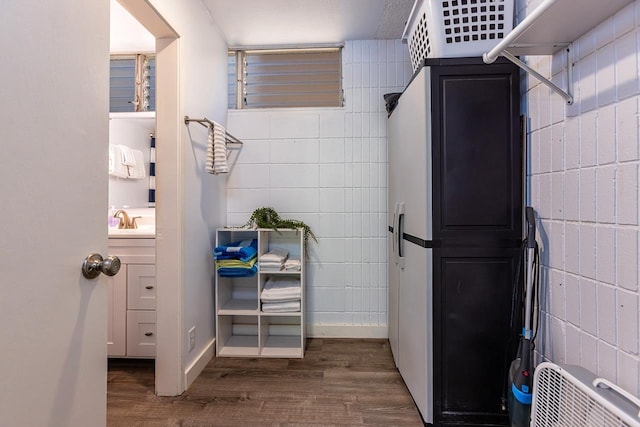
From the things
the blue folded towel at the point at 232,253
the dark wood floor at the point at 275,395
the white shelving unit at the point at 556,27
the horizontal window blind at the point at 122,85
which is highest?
the horizontal window blind at the point at 122,85

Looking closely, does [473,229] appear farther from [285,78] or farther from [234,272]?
[285,78]

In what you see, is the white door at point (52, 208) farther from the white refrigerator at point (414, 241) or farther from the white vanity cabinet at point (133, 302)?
the white refrigerator at point (414, 241)

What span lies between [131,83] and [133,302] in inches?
70.4

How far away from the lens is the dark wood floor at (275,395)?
1.48 meters

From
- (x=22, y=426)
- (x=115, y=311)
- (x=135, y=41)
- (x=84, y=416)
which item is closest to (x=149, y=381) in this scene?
(x=115, y=311)

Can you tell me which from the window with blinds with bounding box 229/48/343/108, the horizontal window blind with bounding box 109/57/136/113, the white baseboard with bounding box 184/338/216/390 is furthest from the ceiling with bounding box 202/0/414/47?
the white baseboard with bounding box 184/338/216/390

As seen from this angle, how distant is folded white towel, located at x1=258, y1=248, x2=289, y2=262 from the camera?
2.07m

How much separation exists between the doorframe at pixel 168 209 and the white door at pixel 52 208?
0.74 metres

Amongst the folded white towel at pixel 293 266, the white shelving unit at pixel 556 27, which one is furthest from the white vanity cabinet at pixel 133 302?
the white shelving unit at pixel 556 27

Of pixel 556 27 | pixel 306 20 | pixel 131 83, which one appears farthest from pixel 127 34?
pixel 556 27

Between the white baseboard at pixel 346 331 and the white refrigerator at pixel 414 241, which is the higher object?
the white refrigerator at pixel 414 241

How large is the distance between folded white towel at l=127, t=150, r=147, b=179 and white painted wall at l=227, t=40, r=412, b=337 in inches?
29.4

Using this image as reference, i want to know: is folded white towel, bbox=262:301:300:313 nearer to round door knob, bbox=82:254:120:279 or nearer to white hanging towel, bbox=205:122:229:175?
white hanging towel, bbox=205:122:229:175

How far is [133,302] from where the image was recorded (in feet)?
6.19
